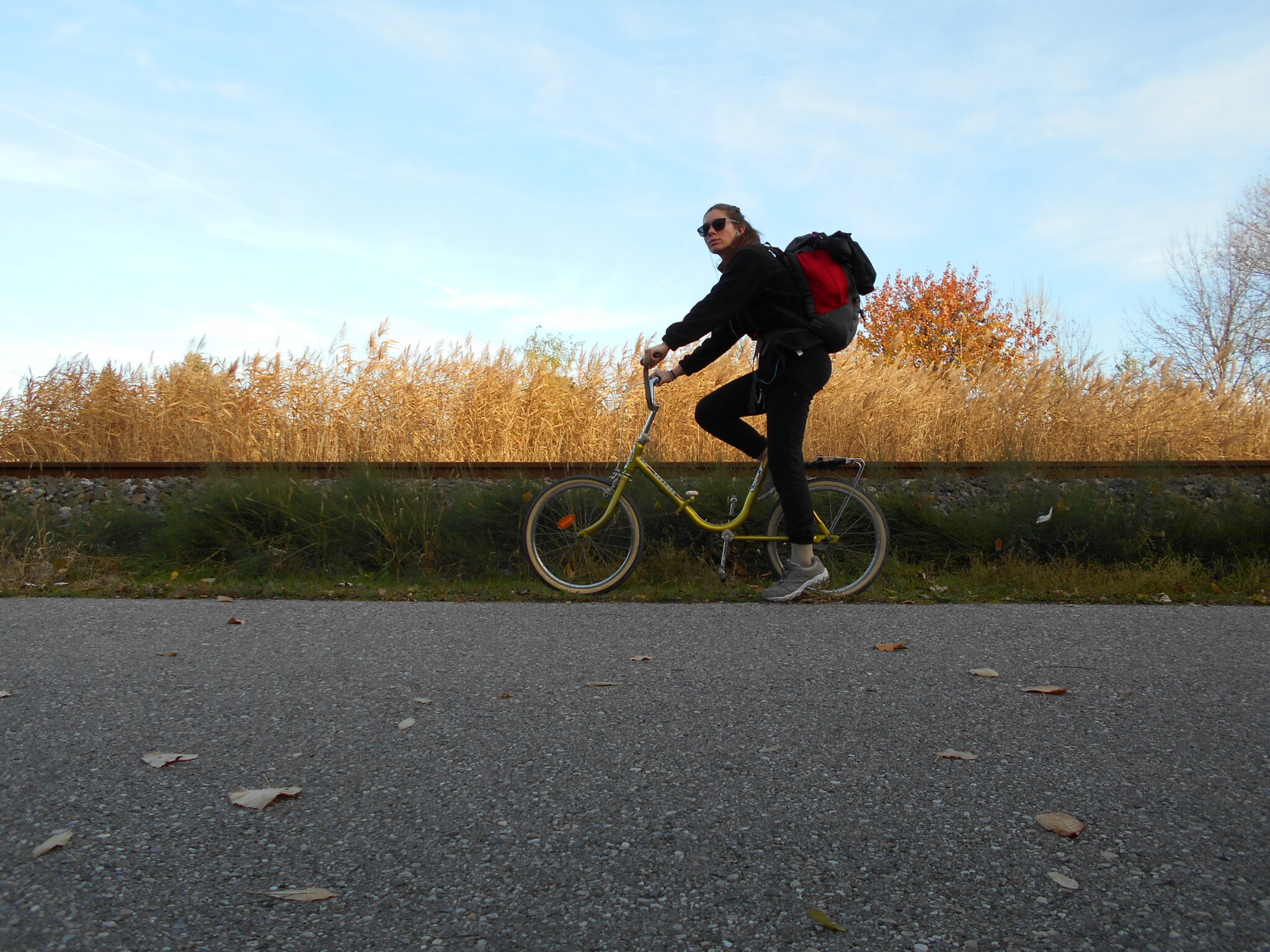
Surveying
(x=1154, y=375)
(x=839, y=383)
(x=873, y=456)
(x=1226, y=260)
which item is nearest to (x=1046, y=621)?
(x=873, y=456)

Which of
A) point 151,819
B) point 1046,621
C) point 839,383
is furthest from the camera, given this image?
point 839,383

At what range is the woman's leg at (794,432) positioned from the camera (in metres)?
5.10

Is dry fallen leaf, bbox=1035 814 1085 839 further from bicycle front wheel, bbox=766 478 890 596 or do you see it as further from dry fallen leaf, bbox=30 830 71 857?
bicycle front wheel, bbox=766 478 890 596

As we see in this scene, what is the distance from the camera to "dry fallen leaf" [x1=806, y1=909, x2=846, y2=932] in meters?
1.65

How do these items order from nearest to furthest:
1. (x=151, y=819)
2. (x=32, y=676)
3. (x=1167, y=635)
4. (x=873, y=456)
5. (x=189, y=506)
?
(x=151, y=819) < (x=32, y=676) < (x=1167, y=635) < (x=189, y=506) < (x=873, y=456)

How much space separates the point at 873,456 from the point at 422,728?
20.1ft

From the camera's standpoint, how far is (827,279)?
504 centimetres

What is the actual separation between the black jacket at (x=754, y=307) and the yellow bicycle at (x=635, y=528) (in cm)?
72

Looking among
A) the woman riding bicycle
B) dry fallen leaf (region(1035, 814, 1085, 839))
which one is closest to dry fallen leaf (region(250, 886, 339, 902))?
dry fallen leaf (region(1035, 814, 1085, 839))

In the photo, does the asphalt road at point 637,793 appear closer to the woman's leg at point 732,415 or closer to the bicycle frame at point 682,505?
the bicycle frame at point 682,505

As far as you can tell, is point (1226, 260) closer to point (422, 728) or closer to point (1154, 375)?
point (1154, 375)

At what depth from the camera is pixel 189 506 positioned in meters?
6.64

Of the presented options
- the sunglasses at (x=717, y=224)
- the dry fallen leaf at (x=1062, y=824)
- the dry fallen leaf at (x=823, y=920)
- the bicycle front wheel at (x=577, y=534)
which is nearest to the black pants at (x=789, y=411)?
the sunglasses at (x=717, y=224)

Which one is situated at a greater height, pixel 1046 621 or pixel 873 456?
pixel 873 456
